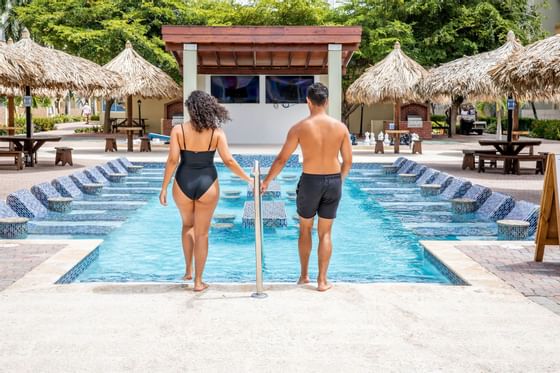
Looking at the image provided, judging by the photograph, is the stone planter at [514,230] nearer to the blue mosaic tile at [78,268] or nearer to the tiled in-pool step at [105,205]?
the blue mosaic tile at [78,268]

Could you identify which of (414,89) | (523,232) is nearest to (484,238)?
(523,232)

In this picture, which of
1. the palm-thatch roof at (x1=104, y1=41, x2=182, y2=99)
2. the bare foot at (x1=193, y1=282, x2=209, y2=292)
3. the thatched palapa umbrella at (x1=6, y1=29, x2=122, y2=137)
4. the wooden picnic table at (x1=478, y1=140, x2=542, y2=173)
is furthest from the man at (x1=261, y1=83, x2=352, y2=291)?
the palm-thatch roof at (x1=104, y1=41, x2=182, y2=99)

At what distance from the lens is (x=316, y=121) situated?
19.2 ft

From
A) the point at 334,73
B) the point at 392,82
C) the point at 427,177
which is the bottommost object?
the point at 427,177

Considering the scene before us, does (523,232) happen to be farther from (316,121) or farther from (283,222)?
(316,121)

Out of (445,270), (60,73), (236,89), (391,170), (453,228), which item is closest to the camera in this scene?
(445,270)

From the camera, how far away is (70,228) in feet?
32.4

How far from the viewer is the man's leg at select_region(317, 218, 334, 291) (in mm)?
5914

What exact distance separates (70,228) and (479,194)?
6.45m

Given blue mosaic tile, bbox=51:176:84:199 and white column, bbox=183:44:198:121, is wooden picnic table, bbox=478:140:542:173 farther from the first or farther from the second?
blue mosaic tile, bbox=51:176:84:199

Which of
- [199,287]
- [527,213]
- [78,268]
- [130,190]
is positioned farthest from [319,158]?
[130,190]

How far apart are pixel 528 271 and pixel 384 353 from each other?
2938 millimetres

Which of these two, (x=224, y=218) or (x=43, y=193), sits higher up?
(x=43, y=193)

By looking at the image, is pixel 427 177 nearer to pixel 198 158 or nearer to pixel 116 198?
pixel 116 198
